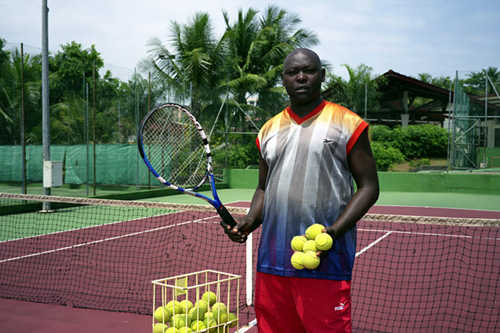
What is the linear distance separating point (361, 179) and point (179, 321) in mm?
1410

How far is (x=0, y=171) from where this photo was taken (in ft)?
43.1

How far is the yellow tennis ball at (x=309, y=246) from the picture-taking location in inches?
70.6

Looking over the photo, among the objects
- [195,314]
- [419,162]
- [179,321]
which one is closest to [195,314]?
[195,314]

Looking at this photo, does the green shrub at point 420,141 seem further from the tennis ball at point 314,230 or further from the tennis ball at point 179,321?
the tennis ball at point 314,230

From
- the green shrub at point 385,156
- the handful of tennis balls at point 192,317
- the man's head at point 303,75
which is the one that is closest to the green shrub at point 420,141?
the green shrub at point 385,156

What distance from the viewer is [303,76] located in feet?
6.37

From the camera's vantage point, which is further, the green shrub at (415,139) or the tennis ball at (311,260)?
the green shrub at (415,139)

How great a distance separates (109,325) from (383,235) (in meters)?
6.06

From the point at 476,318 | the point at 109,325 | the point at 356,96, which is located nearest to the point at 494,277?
the point at 476,318

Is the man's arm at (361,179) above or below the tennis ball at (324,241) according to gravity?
above

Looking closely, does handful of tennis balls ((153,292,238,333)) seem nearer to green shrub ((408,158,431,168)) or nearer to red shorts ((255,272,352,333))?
red shorts ((255,272,352,333))

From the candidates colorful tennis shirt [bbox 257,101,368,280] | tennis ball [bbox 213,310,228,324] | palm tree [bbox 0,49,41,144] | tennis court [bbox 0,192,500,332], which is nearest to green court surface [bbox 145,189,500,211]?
palm tree [bbox 0,49,41,144]

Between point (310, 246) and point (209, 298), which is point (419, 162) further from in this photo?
point (310, 246)

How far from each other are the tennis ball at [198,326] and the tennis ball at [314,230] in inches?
47.1
